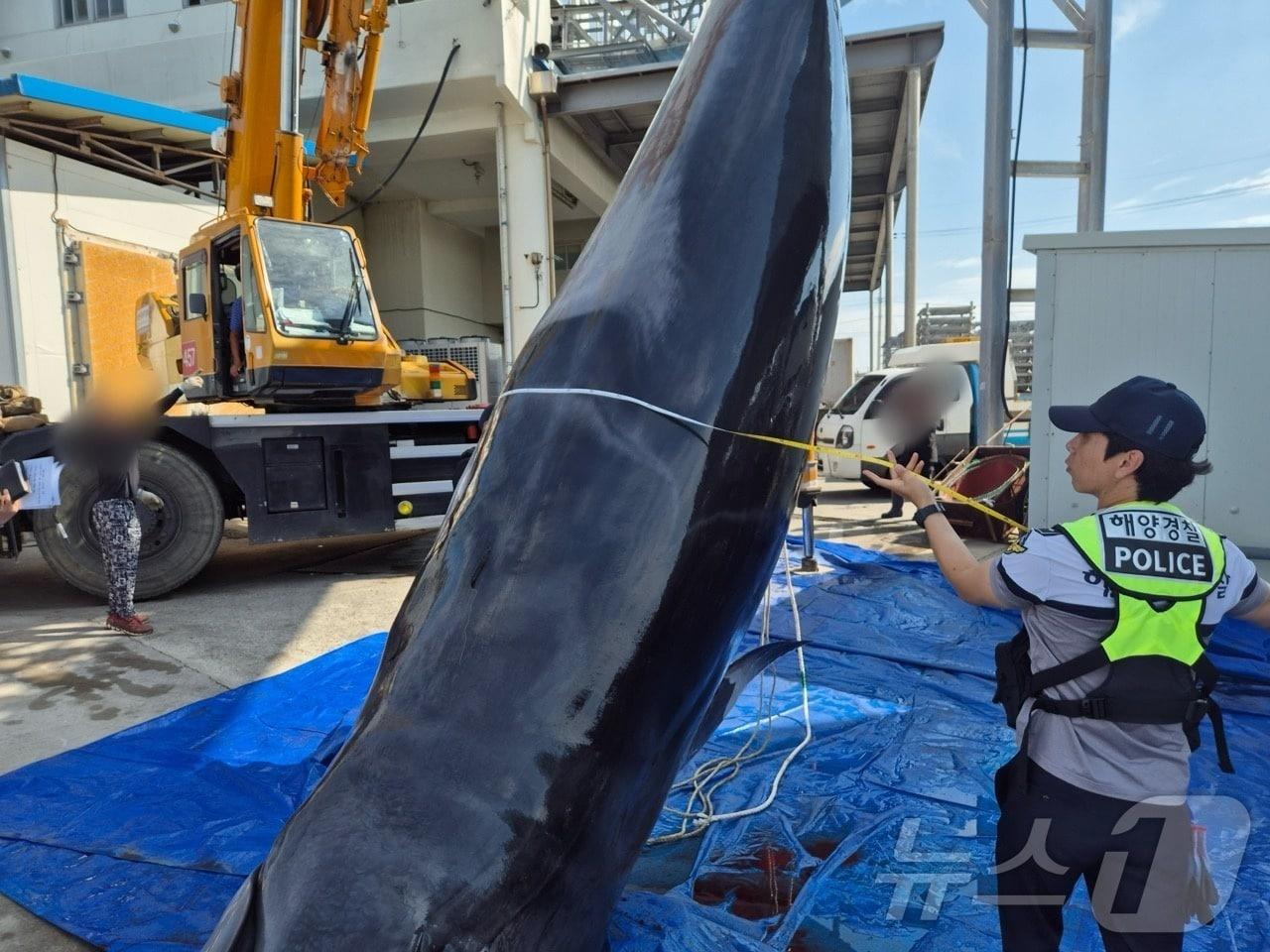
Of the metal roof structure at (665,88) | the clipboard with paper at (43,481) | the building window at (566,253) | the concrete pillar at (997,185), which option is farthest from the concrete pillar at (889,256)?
the clipboard with paper at (43,481)

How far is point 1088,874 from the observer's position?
1.85 meters

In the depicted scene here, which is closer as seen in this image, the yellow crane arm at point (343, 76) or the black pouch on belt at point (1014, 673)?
the black pouch on belt at point (1014, 673)

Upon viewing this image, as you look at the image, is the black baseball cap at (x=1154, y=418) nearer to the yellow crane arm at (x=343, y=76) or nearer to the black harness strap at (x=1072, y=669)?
the black harness strap at (x=1072, y=669)

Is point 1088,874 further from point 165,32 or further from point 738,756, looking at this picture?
point 165,32

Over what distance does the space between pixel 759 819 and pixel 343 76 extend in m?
8.39

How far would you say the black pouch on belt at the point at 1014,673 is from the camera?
191 cm

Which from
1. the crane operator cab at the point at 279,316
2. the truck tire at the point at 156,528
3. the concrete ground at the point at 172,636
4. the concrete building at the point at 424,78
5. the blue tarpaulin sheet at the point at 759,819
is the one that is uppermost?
the concrete building at the point at 424,78

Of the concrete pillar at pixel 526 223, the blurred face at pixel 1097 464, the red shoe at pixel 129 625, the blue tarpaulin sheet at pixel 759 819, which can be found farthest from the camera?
the concrete pillar at pixel 526 223

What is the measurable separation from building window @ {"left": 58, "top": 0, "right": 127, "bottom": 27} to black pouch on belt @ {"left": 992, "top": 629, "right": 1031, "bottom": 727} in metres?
19.4

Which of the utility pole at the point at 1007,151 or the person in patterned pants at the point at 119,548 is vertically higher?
the utility pole at the point at 1007,151

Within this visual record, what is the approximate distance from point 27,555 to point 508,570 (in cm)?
1061

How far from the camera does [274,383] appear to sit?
715cm

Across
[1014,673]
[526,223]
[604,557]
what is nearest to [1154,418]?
[1014,673]

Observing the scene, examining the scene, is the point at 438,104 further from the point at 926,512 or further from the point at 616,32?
the point at 926,512
